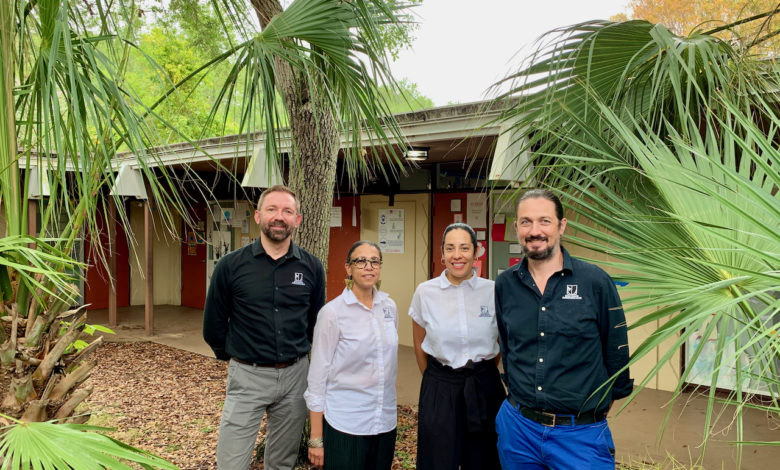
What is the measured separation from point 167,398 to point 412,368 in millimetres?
2696

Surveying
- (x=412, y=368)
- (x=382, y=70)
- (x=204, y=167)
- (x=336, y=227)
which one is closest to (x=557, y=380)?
(x=382, y=70)

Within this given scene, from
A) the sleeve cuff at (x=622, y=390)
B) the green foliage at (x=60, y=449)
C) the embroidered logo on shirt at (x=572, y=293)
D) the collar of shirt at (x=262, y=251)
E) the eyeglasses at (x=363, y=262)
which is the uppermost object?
the collar of shirt at (x=262, y=251)

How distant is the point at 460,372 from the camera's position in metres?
2.50

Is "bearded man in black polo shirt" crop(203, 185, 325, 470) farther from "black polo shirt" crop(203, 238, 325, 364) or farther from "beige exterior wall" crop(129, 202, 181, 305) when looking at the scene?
"beige exterior wall" crop(129, 202, 181, 305)

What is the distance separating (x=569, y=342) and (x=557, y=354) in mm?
64

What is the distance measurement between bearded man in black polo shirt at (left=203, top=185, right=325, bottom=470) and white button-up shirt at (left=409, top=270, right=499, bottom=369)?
0.71m

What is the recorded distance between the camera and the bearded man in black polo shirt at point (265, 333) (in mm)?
2773

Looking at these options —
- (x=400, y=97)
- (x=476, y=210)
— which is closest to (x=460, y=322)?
(x=400, y=97)

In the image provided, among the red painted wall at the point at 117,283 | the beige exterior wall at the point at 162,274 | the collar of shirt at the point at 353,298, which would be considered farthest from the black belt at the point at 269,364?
the beige exterior wall at the point at 162,274

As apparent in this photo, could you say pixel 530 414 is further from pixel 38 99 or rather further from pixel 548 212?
pixel 38 99

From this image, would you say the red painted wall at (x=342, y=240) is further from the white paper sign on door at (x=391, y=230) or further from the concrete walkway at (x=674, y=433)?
the concrete walkway at (x=674, y=433)

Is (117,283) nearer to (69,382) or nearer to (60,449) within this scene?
(69,382)

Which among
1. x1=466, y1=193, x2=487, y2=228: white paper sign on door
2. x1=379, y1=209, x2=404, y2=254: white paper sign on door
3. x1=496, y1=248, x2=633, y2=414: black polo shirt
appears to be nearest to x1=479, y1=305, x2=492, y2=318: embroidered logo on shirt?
x1=496, y1=248, x2=633, y2=414: black polo shirt

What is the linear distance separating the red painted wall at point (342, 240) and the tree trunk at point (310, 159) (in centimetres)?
425
